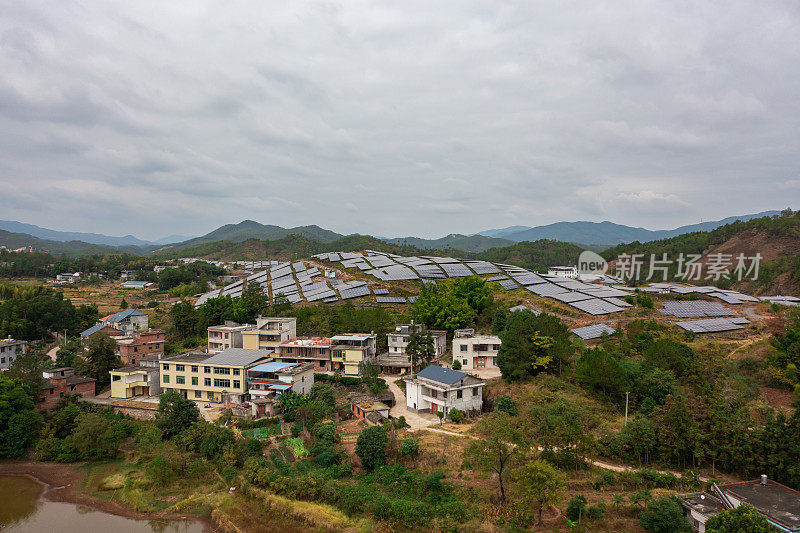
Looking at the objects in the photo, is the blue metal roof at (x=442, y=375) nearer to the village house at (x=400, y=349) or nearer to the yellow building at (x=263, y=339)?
the village house at (x=400, y=349)

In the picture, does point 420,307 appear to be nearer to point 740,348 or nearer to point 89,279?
point 740,348

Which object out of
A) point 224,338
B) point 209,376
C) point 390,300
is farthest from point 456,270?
point 209,376

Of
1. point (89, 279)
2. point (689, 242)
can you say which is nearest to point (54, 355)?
point (89, 279)

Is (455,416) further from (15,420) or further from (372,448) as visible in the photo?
(15,420)

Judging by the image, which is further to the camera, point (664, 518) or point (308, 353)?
point (308, 353)

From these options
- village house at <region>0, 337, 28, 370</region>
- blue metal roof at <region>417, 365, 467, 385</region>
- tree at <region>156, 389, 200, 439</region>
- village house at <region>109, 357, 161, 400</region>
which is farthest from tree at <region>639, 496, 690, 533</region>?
village house at <region>0, 337, 28, 370</region>

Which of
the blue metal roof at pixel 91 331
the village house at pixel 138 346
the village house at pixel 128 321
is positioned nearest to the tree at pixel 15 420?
the village house at pixel 138 346
